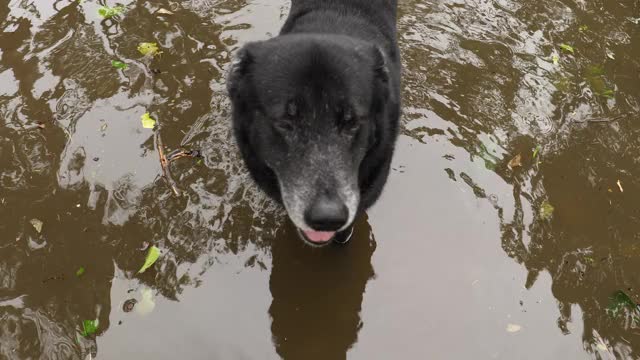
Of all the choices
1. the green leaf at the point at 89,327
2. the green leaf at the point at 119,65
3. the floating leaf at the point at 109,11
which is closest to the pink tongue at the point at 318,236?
the green leaf at the point at 89,327

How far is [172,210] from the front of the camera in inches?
149

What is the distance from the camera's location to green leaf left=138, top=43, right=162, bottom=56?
503 centimetres

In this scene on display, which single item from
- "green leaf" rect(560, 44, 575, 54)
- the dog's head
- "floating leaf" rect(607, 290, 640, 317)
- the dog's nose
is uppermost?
the dog's head

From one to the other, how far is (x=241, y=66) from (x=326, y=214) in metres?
1.18

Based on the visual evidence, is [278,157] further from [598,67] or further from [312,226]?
[598,67]

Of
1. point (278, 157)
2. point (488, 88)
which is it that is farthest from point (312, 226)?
point (488, 88)

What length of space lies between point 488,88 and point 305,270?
9.04 ft

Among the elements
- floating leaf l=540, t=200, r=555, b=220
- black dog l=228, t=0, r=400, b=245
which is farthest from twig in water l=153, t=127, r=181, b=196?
floating leaf l=540, t=200, r=555, b=220

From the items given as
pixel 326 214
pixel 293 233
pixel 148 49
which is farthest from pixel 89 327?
pixel 148 49

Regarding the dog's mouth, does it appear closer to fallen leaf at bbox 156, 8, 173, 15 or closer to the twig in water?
the twig in water

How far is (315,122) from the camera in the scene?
267cm

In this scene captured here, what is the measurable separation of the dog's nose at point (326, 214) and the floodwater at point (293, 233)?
104 centimetres

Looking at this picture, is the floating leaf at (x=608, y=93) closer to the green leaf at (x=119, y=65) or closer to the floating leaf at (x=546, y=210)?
the floating leaf at (x=546, y=210)

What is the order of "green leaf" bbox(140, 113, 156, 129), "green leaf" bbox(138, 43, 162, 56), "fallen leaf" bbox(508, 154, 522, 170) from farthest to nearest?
1. "green leaf" bbox(138, 43, 162, 56)
2. "green leaf" bbox(140, 113, 156, 129)
3. "fallen leaf" bbox(508, 154, 522, 170)
